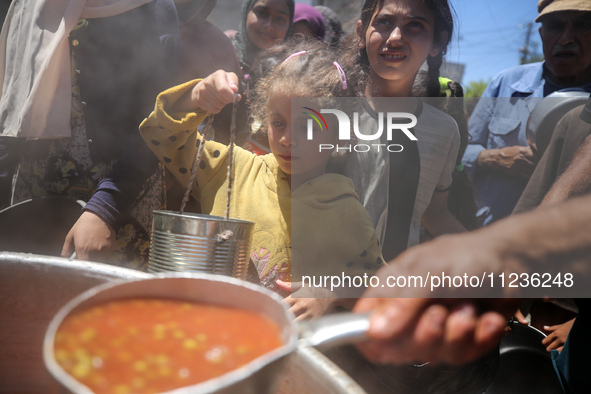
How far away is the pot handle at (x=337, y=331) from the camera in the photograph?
586 mm

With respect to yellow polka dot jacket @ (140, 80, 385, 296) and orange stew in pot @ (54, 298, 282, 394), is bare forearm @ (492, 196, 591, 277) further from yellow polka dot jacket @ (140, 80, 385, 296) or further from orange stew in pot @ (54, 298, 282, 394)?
yellow polka dot jacket @ (140, 80, 385, 296)

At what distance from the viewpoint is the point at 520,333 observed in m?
1.82

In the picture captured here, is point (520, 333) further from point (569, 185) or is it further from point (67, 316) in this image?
point (67, 316)

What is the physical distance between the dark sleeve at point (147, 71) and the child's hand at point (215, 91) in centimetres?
23

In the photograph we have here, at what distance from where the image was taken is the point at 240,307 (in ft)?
2.19

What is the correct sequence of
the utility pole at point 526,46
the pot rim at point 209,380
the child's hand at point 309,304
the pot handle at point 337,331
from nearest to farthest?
the pot rim at point 209,380
the pot handle at point 337,331
the child's hand at point 309,304
the utility pole at point 526,46

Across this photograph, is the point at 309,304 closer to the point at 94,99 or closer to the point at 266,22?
the point at 94,99

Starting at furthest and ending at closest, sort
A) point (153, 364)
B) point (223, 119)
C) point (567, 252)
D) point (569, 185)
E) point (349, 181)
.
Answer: point (223, 119) → point (349, 181) → point (569, 185) → point (567, 252) → point (153, 364)

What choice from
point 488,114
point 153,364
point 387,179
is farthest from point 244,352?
point 488,114

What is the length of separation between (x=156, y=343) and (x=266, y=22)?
96.0 inches

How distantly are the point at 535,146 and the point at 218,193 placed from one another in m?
1.77

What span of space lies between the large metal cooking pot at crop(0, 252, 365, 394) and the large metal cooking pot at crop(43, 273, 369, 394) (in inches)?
8.6

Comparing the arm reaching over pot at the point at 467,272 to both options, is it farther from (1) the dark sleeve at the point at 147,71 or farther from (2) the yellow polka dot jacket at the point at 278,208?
(1) the dark sleeve at the point at 147,71

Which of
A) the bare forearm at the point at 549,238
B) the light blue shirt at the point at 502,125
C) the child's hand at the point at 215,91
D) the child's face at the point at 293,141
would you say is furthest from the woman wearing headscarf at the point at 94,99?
the light blue shirt at the point at 502,125
